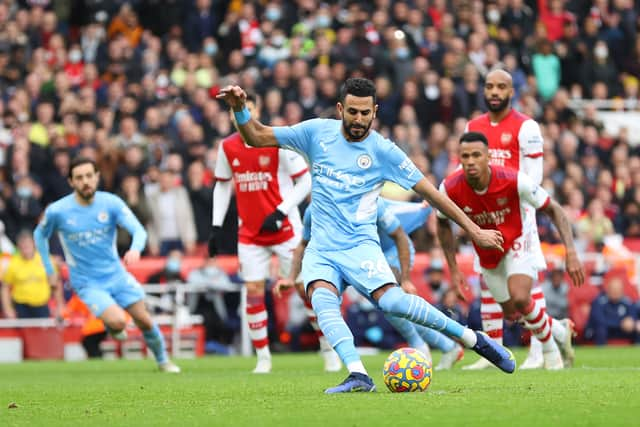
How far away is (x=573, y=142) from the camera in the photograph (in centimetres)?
2588

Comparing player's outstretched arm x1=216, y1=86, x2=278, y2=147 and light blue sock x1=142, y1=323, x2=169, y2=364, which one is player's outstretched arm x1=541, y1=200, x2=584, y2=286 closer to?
player's outstretched arm x1=216, y1=86, x2=278, y2=147

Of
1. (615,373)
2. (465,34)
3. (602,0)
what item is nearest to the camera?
(615,373)

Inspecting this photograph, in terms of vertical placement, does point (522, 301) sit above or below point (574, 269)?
below

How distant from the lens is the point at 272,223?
15.1 metres

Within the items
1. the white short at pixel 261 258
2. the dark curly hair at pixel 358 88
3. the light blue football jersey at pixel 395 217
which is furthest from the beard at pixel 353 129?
the white short at pixel 261 258

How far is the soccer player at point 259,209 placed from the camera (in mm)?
15148

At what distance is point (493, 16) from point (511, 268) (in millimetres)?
15896

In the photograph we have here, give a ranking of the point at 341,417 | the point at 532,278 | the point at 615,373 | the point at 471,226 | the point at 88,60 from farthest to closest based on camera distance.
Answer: the point at 88,60 → the point at 532,278 → the point at 615,373 → the point at 471,226 → the point at 341,417

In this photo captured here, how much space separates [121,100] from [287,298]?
479 centimetres

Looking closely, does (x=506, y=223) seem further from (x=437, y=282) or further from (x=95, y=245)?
(x=437, y=282)

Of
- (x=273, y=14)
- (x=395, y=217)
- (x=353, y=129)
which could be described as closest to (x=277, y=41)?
(x=273, y=14)

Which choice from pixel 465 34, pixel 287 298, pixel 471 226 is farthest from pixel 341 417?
pixel 465 34

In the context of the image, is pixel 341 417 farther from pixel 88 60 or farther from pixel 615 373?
pixel 88 60

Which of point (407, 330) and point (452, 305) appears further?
point (452, 305)
